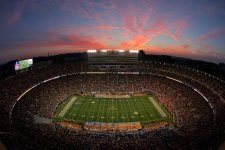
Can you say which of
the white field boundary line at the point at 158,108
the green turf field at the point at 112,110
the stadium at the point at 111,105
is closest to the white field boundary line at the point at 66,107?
the green turf field at the point at 112,110

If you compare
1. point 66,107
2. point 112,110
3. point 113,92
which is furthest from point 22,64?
point 112,110

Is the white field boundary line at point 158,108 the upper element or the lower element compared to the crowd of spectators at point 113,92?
lower

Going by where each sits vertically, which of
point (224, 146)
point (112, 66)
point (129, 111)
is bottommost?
point (129, 111)

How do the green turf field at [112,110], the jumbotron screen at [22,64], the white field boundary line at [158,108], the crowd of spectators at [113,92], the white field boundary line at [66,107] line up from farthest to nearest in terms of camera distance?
the jumbotron screen at [22,64]
the white field boundary line at [66,107]
the white field boundary line at [158,108]
the green turf field at [112,110]
the crowd of spectators at [113,92]

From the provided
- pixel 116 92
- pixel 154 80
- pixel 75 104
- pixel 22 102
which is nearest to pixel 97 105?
pixel 75 104

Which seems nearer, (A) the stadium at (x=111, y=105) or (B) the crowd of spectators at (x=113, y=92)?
(B) the crowd of spectators at (x=113, y=92)

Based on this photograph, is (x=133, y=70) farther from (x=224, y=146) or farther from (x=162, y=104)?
(x=224, y=146)

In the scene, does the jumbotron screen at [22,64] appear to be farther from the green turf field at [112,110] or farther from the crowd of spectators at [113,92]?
the green turf field at [112,110]
